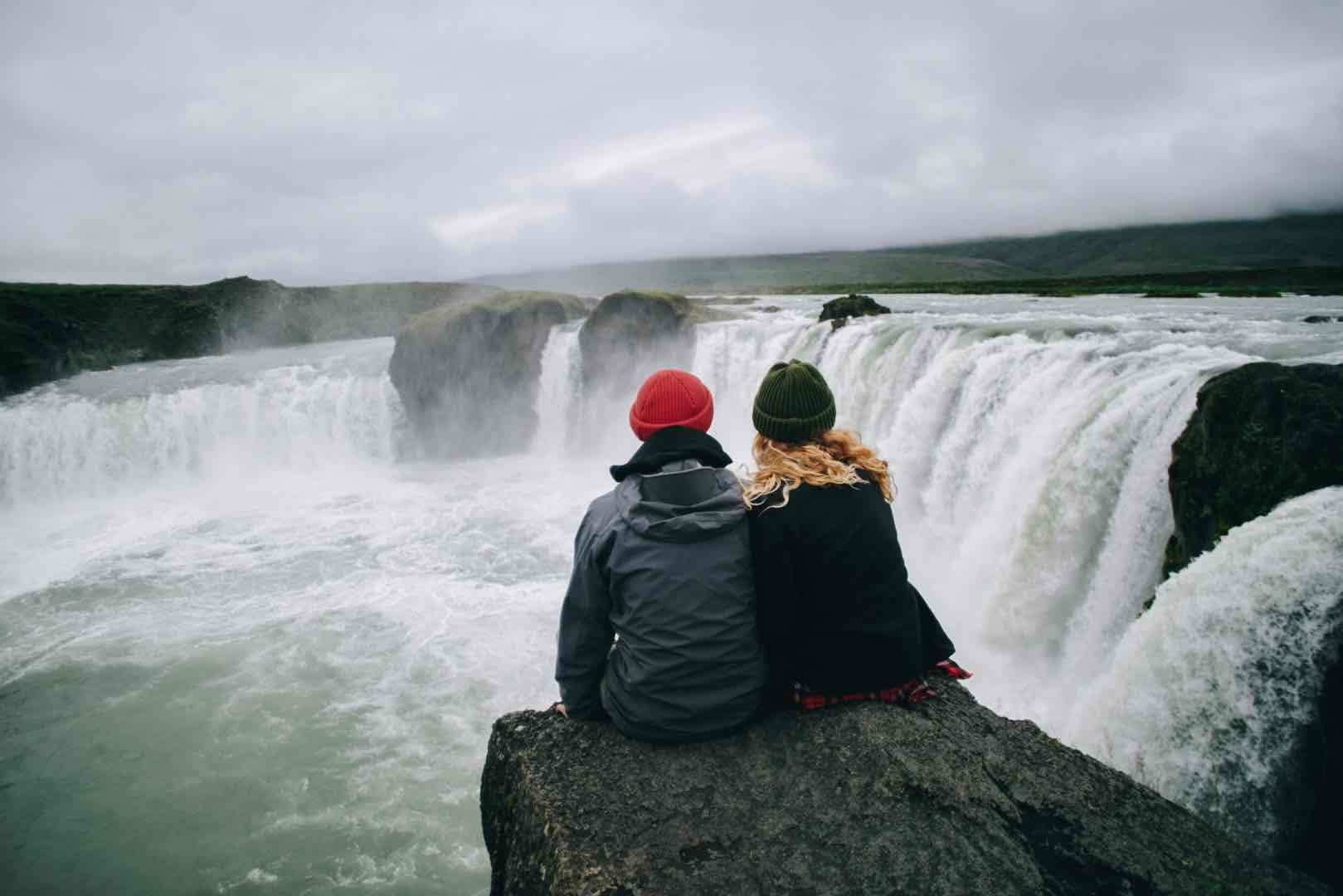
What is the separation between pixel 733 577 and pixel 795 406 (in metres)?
0.85

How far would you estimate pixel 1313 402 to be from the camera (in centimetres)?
588

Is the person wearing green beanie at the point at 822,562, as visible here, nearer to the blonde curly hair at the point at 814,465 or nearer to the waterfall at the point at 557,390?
the blonde curly hair at the point at 814,465

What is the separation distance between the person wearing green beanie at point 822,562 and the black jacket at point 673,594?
0.43ft

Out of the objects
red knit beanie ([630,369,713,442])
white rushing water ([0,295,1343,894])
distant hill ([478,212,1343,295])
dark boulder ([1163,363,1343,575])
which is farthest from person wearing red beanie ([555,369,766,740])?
distant hill ([478,212,1343,295])

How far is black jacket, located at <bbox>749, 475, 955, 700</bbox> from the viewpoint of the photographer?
2.97m

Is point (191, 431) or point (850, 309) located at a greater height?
point (850, 309)

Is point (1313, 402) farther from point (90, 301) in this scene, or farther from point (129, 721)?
point (90, 301)

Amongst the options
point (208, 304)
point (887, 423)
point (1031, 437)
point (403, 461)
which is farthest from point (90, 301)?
point (1031, 437)

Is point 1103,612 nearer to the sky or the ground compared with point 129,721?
nearer to the sky

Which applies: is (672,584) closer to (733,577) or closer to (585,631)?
(733,577)

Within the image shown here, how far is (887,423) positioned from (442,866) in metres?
11.1

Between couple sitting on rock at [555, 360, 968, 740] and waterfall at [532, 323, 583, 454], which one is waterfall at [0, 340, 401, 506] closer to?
waterfall at [532, 323, 583, 454]

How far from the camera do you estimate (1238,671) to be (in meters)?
4.54

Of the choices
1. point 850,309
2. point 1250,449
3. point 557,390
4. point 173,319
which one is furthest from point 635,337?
point 173,319
